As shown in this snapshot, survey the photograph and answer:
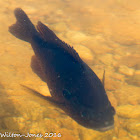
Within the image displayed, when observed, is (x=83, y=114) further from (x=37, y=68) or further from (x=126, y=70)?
(x=126, y=70)

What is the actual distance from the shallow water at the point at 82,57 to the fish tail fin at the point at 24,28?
3.02 ft

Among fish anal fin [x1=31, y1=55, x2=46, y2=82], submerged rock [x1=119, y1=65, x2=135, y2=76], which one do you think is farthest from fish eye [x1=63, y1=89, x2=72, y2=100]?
submerged rock [x1=119, y1=65, x2=135, y2=76]

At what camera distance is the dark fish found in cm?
257

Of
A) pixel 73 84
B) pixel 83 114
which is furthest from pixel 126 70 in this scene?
pixel 83 114

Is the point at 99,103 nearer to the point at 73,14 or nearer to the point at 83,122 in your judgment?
the point at 83,122

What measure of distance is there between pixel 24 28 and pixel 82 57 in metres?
2.18

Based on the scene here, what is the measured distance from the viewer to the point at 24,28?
3.97 m

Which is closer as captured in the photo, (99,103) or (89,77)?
(99,103)

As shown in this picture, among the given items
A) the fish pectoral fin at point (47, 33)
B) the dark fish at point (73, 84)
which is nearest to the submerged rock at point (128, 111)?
the dark fish at point (73, 84)

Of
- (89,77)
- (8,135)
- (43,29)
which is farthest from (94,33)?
(8,135)

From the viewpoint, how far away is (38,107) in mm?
3240

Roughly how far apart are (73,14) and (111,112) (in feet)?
23.1

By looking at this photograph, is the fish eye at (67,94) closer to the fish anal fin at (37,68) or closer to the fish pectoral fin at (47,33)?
the fish anal fin at (37,68)

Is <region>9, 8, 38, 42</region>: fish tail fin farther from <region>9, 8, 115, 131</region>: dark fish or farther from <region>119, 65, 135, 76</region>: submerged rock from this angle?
<region>119, 65, 135, 76</region>: submerged rock
